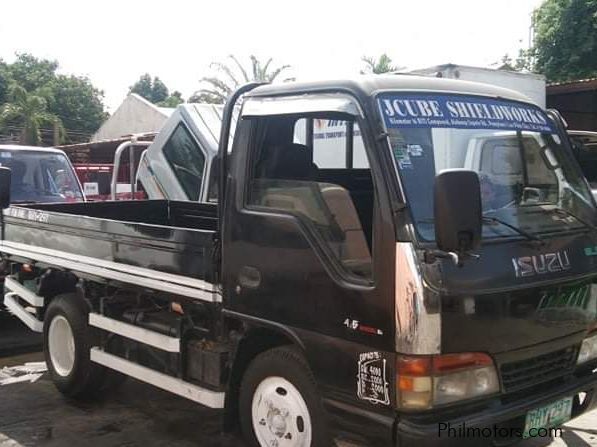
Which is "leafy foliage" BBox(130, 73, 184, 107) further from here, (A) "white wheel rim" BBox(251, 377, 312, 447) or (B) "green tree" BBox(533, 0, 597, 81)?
(A) "white wheel rim" BBox(251, 377, 312, 447)

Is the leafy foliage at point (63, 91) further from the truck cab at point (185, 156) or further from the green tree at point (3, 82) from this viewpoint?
the truck cab at point (185, 156)

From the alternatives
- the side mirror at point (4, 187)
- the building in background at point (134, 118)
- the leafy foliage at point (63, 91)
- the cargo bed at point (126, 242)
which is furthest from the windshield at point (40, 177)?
the leafy foliage at point (63, 91)

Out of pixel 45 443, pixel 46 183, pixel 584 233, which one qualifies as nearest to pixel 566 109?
pixel 46 183

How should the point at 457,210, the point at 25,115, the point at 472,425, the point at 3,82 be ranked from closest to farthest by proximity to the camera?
the point at 457,210 < the point at 472,425 < the point at 25,115 < the point at 3,82

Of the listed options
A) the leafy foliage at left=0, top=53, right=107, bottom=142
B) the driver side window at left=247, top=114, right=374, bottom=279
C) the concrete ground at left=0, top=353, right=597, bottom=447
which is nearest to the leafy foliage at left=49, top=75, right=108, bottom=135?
the leafy foliage at left=0, top=53, right=107, bottom=142

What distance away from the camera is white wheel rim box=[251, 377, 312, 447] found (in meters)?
3.45

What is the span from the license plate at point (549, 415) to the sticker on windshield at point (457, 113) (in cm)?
143

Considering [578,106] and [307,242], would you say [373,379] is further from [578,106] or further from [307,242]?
[578,106]

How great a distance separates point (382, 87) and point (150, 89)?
72.6 m

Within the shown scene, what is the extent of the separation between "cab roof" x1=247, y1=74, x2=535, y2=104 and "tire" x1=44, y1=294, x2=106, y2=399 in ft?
8.10

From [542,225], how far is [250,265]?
60.9 inches

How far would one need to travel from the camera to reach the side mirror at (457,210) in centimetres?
279

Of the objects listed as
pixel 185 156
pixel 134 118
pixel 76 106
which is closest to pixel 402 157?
pixel 185 156

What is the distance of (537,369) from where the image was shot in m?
3.36
